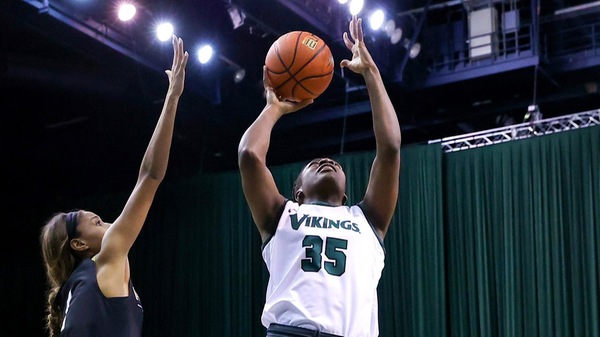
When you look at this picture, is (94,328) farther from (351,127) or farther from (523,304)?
(351,127)

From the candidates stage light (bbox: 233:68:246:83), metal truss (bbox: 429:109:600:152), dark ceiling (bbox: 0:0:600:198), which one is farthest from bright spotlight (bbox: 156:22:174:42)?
metal truss (bbox: 429:109:600:152)

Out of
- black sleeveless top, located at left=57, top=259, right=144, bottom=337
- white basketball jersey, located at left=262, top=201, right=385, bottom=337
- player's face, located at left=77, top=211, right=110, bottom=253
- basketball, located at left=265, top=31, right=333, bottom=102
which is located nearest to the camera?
white basketball jersey, located at left=262, top=201, right=385, bottom=337

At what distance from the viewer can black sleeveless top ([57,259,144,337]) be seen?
319cm

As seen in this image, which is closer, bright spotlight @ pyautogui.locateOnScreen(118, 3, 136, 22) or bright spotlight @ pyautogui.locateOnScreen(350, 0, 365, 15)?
bright spotlight @ pyautogui.locateOnScreen(118, 3, 136, 22)

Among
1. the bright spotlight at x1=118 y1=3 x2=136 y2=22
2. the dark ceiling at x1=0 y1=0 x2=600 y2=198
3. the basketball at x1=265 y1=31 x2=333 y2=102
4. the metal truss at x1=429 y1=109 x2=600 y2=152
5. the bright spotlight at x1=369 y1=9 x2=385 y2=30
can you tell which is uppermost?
the bright spotlight at x1=369 y1=9 x2=385 y2=30

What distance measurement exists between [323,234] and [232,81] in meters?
7.80

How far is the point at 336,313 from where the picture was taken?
3.06 metres

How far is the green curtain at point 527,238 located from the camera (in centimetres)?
911

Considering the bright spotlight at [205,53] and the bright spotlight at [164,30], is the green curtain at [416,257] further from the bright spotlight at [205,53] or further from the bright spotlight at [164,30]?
the bright spotlight at [164,30]

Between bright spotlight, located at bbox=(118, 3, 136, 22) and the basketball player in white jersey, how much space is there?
5.78m

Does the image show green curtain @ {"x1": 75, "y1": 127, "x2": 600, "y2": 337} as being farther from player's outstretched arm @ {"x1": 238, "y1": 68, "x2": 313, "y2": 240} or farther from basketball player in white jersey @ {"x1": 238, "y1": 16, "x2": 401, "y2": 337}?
player's outstretched arm @ {"x1": 238, "y1": 68, "x2": 313, "y2": 240}

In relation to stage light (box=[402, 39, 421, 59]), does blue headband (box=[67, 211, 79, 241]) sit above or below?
below

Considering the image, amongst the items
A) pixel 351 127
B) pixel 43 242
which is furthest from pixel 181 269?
pixel 43 242

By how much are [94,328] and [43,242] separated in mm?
482
